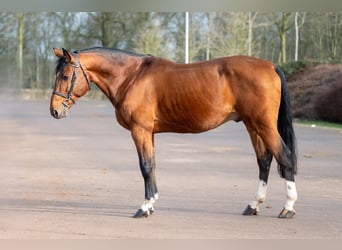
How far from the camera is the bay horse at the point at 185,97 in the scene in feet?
17.5

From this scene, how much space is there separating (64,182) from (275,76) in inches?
161

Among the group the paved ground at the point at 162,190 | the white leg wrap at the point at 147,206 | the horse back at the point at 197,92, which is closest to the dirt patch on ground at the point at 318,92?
the paved ground at the point at 162,190

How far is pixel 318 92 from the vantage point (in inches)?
885

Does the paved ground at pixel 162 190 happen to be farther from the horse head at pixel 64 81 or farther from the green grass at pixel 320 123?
the green grass at pixel 320 123

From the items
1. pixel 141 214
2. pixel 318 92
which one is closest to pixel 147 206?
pixel 141 214

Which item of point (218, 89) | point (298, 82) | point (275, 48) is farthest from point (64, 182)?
point (275, 48)

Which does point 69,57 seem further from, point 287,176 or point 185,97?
point 287,176

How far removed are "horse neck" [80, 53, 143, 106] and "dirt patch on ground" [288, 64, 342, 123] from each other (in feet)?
53.5

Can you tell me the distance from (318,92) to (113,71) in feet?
59.4

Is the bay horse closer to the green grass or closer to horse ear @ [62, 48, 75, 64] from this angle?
horse ear @ [62, 48, 75, 64]

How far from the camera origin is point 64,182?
27.0 feet

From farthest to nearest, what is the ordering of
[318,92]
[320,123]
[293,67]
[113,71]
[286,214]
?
[293,67], [318,92], [320,123], [113,71], [286,214]

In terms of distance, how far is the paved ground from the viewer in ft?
16.5

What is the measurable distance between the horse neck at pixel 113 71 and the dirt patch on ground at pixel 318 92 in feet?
53.5
